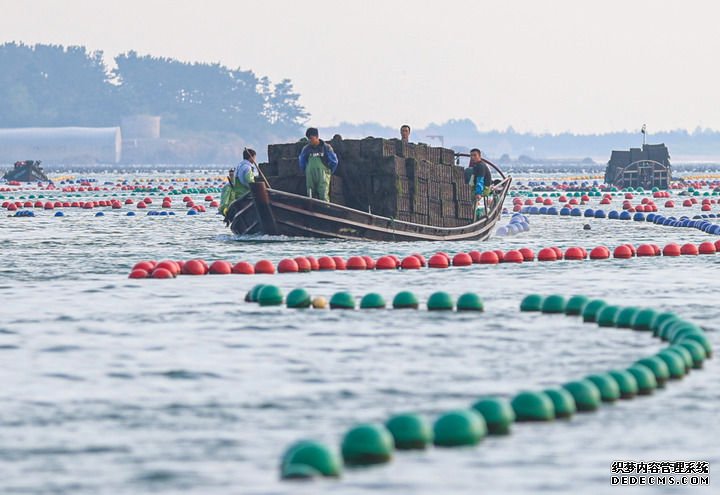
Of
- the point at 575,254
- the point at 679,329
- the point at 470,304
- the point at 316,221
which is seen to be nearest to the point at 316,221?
the point at 316,221

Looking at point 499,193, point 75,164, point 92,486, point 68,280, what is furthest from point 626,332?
point 75,164

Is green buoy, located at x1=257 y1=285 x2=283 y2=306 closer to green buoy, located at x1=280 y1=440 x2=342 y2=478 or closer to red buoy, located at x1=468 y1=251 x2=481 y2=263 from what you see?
red buoy, located at x1=468 y1=251 x2=481 y2=263

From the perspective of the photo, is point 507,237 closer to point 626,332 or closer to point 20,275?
point 20,275

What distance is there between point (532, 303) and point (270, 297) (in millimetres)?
3425

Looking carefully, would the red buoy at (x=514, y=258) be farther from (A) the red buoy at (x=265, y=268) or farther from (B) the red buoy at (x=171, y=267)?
(B) the red buoy at (x=171, y=267)

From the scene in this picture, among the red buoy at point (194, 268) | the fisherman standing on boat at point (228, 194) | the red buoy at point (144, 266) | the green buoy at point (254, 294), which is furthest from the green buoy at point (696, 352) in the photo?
the fisherman standing on boat at point (228, 194)

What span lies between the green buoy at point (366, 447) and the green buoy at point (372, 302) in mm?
8515

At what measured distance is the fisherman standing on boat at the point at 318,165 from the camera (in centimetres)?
3016

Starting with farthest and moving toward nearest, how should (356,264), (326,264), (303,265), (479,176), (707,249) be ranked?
(479,176) → (707,249) → (356,264) → (326,264) → (303,265)

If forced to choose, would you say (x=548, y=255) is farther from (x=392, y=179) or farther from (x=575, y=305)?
(x=575, y=305)

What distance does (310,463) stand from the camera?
931cm

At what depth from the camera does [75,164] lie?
19575cm

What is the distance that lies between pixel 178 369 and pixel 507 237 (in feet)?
73.2

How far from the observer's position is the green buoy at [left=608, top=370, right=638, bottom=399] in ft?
39.3
